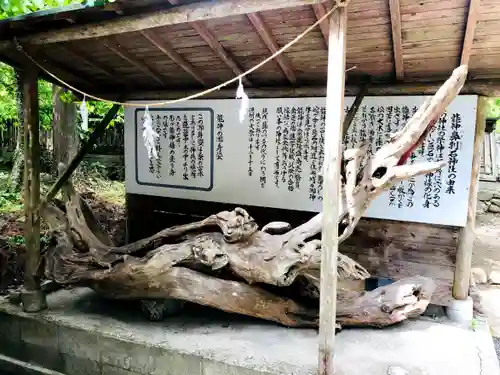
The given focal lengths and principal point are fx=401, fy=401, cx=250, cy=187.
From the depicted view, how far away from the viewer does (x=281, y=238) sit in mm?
3893

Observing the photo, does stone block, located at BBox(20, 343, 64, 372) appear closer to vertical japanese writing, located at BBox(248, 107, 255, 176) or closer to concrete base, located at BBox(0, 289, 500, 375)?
concrete base, located at BBox(0, 289, 500, 375)

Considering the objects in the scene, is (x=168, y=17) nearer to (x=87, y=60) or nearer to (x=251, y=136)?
(x=87, y=60)

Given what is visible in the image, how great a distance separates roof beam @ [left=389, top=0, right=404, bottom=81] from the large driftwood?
2.97ft

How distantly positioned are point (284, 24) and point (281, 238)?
6.42ft

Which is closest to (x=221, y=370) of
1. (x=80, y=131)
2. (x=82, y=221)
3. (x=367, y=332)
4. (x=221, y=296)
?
(x=221, y=296)

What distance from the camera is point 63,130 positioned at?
9562mm

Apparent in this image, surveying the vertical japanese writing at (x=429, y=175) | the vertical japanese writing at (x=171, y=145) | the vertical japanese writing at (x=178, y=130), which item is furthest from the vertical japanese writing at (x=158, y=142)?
the vertical japanese writing at (x=429, y=175)

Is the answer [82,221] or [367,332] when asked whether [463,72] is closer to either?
[367,332]

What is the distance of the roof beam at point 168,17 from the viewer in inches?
117

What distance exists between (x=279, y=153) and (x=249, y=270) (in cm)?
173

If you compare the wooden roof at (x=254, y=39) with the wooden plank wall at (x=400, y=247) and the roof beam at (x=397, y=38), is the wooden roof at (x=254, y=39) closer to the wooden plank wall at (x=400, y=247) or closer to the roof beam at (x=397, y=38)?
the roof beam at (x=397, y=38)

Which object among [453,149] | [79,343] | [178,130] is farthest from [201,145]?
[453,149]

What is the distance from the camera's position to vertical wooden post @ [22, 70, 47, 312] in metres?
4.40

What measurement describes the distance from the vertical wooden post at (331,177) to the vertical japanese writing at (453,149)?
198 centimetres
